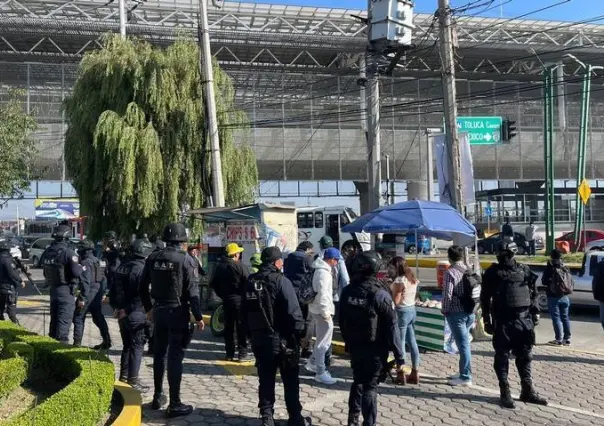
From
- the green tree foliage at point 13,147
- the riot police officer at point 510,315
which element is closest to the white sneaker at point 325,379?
the riot police officer at point 510,315

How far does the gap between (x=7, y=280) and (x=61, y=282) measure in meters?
1.93

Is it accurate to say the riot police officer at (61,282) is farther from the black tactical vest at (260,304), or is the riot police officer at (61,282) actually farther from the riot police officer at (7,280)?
the black tactical vest at (260,304)

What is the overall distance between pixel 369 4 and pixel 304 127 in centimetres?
2475

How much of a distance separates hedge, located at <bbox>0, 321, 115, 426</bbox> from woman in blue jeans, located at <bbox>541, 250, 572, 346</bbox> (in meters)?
6.95

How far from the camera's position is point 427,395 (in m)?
6.78

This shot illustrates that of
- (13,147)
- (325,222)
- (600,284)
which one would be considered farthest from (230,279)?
Answer: (325,222)

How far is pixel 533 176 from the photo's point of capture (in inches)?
1663

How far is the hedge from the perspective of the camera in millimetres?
4449

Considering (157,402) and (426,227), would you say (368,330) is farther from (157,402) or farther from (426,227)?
(426,227)

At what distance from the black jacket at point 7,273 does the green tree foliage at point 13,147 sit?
9.43m

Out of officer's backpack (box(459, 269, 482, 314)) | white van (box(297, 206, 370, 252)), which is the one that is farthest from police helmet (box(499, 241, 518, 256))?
white van (box(297, 206, 370, 252))

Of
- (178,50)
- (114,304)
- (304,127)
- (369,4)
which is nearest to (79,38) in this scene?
(304,127)

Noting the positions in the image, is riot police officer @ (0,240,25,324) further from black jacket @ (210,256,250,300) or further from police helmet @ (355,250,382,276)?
police helmet @ (355,250,382,276)

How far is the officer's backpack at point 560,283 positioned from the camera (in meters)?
9.46
